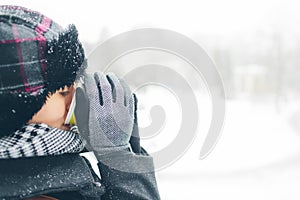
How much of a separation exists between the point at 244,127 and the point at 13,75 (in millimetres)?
5391

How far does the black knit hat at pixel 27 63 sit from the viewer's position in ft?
1.65

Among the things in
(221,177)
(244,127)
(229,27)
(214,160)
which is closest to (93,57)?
(221,177)

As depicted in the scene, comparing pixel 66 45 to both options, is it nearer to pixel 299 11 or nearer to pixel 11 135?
pixel 11 135

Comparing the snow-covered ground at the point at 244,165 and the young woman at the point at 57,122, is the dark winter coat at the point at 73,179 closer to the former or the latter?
the young woman at the point at 57,122

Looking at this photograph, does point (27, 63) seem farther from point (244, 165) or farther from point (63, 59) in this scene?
point (244, 165)

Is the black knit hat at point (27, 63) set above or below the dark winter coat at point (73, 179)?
above

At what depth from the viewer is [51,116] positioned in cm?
55

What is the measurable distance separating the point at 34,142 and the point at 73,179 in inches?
2.8

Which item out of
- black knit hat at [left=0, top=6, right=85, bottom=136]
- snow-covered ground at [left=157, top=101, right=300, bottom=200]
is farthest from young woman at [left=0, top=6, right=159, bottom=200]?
snow-covered ground at [left=157, top=101, right=300, bottom=200]

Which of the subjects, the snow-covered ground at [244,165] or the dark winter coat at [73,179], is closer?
the dark winter coat at [73,179]

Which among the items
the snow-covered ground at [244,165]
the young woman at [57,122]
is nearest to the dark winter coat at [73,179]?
the young woman at [57,122]

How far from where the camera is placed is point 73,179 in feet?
1.80

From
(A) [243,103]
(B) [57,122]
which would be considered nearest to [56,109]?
(B) [57,122]

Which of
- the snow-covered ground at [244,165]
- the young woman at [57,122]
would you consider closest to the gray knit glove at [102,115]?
the young woman at [57,122]
